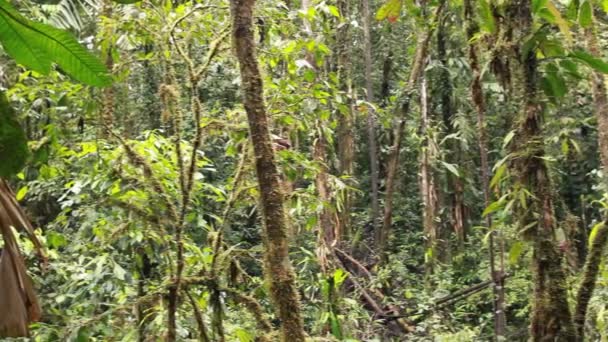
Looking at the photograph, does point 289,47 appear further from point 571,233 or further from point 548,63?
point 571,233

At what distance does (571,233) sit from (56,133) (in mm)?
1728

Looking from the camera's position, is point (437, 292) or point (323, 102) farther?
point (437, 292)

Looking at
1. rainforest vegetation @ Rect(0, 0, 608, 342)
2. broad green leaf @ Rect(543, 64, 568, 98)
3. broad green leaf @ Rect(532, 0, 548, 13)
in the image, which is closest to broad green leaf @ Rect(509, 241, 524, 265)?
rainforest vegetation @ Rect(0, 0, 608, 342)

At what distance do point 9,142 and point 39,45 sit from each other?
→ 10 cm

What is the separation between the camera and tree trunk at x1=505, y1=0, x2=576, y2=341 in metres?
1.26

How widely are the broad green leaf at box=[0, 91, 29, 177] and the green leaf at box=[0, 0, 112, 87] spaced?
0.05 meters

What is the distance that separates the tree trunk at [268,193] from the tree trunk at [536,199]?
548 mm

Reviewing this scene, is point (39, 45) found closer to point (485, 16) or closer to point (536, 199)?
point (485, 16)

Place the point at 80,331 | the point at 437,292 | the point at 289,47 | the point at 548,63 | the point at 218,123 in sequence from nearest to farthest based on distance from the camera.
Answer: the point at 548,63 → the point at 80,331 → the point at 218,123 → the point at 289,47 → the point at 437,292

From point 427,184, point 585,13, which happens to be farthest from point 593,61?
point 427,184

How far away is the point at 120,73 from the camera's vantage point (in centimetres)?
195

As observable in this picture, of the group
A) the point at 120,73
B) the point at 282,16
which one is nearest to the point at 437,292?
the point at 282,16

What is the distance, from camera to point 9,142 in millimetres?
553

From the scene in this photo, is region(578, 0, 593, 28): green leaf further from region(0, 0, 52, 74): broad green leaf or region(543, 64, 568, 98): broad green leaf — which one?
region(0, 0, 52, 74): broad green leaf
